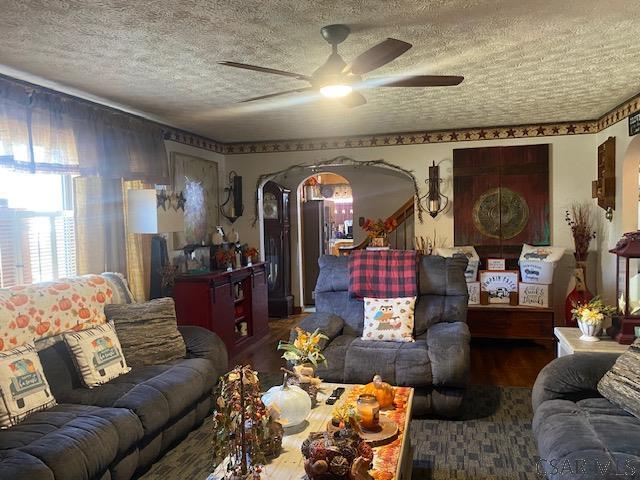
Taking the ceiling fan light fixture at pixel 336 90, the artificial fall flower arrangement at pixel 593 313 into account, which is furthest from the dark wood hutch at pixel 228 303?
the artificial fall flower arrangement at pixel 593 313

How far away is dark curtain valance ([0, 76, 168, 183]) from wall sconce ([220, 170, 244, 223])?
1.82 metres

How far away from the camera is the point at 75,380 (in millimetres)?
3039

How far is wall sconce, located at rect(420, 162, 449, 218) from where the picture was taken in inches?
231

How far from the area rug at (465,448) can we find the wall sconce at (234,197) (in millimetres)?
3385

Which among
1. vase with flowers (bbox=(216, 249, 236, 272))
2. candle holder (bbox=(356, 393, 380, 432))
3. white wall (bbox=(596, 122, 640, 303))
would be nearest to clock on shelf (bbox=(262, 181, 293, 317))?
vase with flowers (bbox=(216, 249, 236, 272))

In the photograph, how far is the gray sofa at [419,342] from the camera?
3.32 metres

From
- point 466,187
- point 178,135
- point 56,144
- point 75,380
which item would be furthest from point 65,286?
point 466,187

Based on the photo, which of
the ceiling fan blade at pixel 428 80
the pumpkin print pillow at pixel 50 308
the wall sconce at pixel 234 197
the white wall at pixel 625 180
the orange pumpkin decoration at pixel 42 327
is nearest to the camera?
the ceiling fan blade at pixel 428 80

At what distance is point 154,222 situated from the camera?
163 inches

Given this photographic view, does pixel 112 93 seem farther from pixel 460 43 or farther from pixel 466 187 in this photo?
pixel 466 187

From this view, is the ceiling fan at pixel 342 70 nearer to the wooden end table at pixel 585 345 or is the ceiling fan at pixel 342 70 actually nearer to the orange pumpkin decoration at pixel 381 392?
the orange pumpkin decoration at pixel 381 392

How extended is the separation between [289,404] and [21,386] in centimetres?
140

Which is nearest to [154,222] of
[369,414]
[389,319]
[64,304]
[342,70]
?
[64,304]

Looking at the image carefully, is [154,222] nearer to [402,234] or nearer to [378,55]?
[378,55]
